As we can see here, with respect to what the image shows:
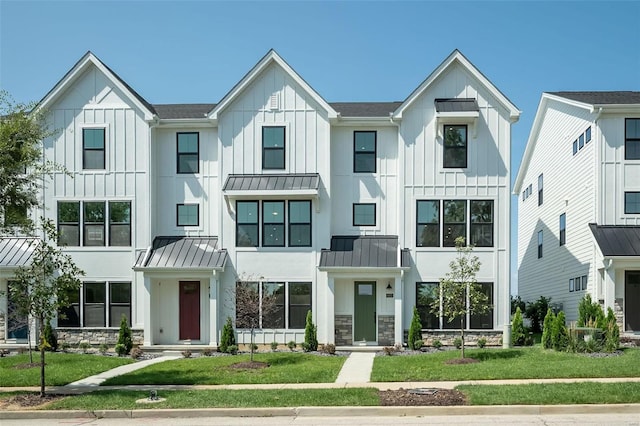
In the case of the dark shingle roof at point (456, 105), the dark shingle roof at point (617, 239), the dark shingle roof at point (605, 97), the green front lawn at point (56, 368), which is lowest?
the green front lawn at point (56, 368)

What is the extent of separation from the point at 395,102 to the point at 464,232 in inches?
247

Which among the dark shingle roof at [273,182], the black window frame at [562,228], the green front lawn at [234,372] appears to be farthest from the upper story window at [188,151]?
the black window frame at [562,228]

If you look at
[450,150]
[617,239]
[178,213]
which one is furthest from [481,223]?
[178,213]

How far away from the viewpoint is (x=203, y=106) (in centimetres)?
2830

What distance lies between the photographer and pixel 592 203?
25.5m

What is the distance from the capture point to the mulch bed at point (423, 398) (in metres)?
13.4

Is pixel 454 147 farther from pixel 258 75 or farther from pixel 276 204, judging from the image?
pixel 258 75

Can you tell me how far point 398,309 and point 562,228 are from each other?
377 inches

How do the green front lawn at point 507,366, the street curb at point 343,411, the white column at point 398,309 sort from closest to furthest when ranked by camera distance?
1. the street curb at point 343,411
2. the green front lawn at point 507,366
3. the white column at point 398,309

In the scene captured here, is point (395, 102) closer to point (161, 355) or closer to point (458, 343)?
point (458, 343)

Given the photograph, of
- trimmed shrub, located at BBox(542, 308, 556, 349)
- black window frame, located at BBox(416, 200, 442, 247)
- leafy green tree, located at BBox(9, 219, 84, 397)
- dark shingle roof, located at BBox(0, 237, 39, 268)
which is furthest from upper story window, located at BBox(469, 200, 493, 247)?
dark shingle roof, located at BBox(0, 237, 39, 268)

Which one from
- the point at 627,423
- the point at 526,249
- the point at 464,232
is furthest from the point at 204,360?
the point at 526,249

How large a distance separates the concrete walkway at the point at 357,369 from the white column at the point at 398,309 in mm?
2051

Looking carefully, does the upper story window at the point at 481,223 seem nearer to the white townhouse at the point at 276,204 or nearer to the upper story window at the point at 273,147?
Answer: the white townhouse at the point at 276,204
